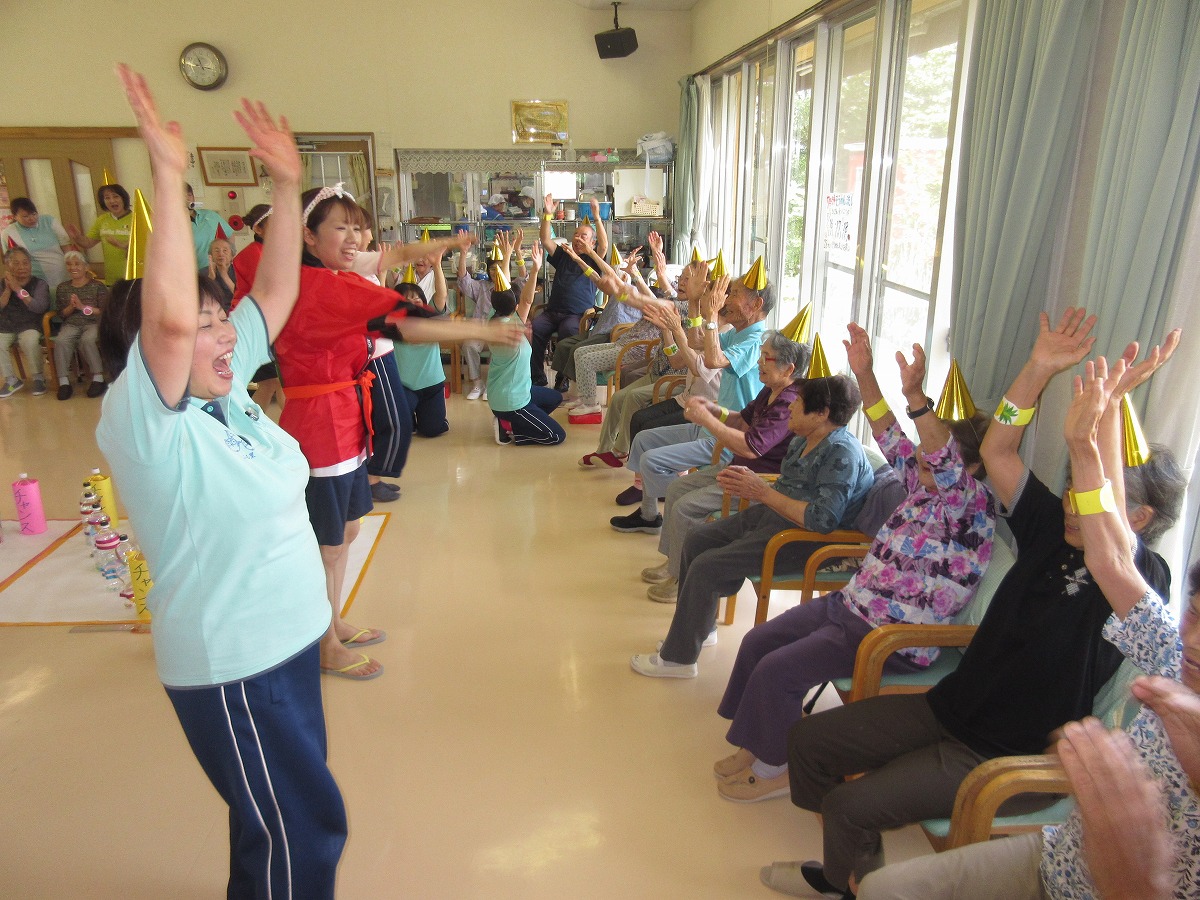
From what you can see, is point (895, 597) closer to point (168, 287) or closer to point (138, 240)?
point (168, 287)

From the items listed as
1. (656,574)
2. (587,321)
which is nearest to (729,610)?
(656,574)

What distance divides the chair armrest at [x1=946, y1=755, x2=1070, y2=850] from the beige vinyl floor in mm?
423

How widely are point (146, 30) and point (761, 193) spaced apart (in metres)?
6.15

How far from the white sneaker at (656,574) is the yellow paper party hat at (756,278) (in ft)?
4.44

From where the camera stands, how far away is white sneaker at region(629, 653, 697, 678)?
2787 millimetres

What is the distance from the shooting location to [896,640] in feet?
6.57

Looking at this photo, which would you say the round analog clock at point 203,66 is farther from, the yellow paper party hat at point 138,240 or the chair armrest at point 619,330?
the yellow paper party hat at point 138,240

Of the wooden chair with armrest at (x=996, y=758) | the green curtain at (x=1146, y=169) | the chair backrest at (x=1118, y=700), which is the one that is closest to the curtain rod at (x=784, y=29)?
the green curtain at (x=1146, y=169)

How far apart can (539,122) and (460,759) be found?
285 inches

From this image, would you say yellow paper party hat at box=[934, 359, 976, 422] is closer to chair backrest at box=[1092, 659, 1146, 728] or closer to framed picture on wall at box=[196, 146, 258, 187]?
chair backrest at box=[1092, 659, 1146, 728]

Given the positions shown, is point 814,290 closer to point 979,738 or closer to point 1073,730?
point 979,738

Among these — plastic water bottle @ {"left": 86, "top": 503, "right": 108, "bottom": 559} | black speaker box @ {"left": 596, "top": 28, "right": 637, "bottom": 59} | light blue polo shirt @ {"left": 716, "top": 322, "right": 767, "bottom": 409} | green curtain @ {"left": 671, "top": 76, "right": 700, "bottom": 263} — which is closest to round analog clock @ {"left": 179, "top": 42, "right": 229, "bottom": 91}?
black speaker box @ {"left": 596, "top": 28, "right": 637, "bottom": 59}

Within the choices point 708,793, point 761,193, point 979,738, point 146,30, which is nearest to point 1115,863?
point 979,738

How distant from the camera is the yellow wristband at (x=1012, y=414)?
1.84 m
